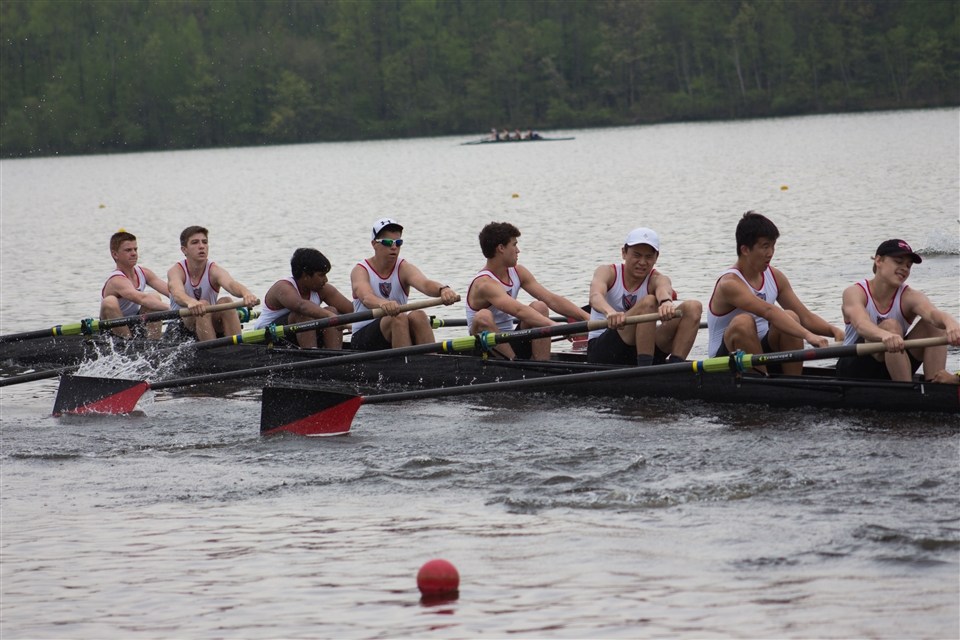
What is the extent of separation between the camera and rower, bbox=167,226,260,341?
1280 centimetres

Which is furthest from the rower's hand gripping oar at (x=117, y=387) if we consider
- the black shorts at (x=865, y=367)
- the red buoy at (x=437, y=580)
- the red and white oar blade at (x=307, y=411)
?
the red buoy at (x=437, y=580)

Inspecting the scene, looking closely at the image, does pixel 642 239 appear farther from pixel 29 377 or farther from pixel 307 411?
pixel 29 377

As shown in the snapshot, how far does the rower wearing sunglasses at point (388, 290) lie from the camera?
1136cm

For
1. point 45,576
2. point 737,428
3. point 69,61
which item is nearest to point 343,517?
point 45,576

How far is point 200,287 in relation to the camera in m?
13.1

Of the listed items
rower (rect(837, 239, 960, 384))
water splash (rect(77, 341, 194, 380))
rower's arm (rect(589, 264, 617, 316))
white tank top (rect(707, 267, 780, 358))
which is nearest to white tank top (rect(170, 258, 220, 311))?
water splash (rect(77, 341, 194, 380))

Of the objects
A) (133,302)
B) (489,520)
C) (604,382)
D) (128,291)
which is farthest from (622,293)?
(133,302)

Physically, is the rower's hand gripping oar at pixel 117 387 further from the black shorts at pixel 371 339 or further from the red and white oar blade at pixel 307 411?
the red and white oar blade at pixel 307 411

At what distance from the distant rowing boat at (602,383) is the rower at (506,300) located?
255 mm

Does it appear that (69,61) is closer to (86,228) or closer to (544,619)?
(86,228)

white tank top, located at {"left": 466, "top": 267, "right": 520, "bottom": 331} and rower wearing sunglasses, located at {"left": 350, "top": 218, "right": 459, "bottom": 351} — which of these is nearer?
white tank top, located at {"left": 466, "top": 267, "right": 520, "bottom": 331}

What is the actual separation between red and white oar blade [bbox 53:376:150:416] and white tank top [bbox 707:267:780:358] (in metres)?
4.87

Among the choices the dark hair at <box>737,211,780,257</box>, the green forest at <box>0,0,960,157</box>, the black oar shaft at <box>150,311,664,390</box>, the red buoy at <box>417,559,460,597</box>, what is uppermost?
the green forest at <box>0,0,960,157</box>

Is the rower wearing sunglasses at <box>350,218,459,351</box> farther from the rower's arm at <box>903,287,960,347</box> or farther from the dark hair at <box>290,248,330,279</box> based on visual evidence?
the rower's arm at <box>903,287,960,347</box>
